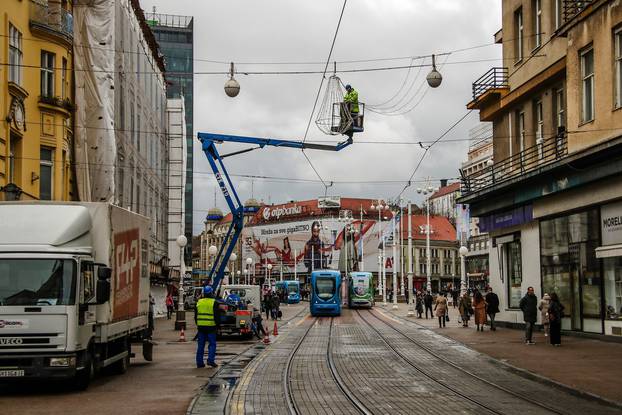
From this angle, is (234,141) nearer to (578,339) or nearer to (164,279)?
(578,339)

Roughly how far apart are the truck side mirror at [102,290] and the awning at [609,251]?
50.6ft

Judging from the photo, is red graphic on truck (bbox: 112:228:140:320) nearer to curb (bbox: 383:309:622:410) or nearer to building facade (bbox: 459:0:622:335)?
curb (bbox: 383:309:622:410)

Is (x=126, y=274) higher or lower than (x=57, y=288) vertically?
higher

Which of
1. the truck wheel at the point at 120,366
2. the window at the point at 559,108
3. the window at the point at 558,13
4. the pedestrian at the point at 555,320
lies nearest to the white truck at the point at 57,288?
the truck wheel at the point at 120,366

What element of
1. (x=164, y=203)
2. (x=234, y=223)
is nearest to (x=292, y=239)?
(x=164, y=203)

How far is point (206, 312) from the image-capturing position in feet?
62.1

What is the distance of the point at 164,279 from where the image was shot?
5128 centimetres

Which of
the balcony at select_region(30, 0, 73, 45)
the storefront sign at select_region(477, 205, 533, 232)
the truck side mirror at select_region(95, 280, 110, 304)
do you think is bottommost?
the truck side mirror at select_region(95, 280, 110, 304)

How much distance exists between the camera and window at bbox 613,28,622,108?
2431 cm

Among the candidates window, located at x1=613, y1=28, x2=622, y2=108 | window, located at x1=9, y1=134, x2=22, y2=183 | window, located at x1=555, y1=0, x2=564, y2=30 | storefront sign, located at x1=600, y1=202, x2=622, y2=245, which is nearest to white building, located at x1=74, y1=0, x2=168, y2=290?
window, located at x1=9, y1=134, x2=22, y2=183

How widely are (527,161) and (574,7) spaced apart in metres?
8.61

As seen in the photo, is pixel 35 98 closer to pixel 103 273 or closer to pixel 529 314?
pixel 103 273

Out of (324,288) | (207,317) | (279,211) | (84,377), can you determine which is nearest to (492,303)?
(207,317)

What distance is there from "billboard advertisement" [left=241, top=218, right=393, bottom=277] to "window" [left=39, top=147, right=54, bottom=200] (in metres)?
110
